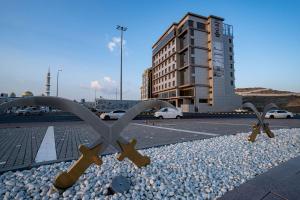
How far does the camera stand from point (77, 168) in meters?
3.14

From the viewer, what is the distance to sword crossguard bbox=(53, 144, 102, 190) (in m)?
3.04

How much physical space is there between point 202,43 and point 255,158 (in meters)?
49.4

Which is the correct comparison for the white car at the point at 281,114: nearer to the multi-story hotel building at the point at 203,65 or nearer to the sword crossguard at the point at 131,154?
the multi-story hotel building at the point at 203,65

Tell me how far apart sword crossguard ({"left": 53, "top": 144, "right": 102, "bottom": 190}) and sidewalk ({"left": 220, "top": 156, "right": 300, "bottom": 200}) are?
7.38 ft

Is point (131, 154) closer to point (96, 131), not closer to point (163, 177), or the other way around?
point (163, 177)

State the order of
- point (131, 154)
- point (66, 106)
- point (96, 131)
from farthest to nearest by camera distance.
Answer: point (131, 154) → point (96, 131) → point (66, 106)

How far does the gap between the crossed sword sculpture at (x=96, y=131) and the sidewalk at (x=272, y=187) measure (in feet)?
6.26

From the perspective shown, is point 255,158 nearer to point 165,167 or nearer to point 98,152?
point 165,167

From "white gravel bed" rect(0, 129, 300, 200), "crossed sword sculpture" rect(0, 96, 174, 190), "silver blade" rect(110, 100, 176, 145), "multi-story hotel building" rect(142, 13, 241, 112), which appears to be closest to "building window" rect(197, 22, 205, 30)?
"multi-story hotel building" rect(142, 13, 241, 112)

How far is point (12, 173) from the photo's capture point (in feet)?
12.8

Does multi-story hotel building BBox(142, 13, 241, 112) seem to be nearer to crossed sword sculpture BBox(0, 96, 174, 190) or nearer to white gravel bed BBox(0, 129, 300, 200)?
white gravel bed BBox(0, 129, 300, 200)

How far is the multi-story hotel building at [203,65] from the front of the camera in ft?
159

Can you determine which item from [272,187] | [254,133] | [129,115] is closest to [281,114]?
[254,133]

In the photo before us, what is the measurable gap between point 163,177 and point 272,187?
1899mm
